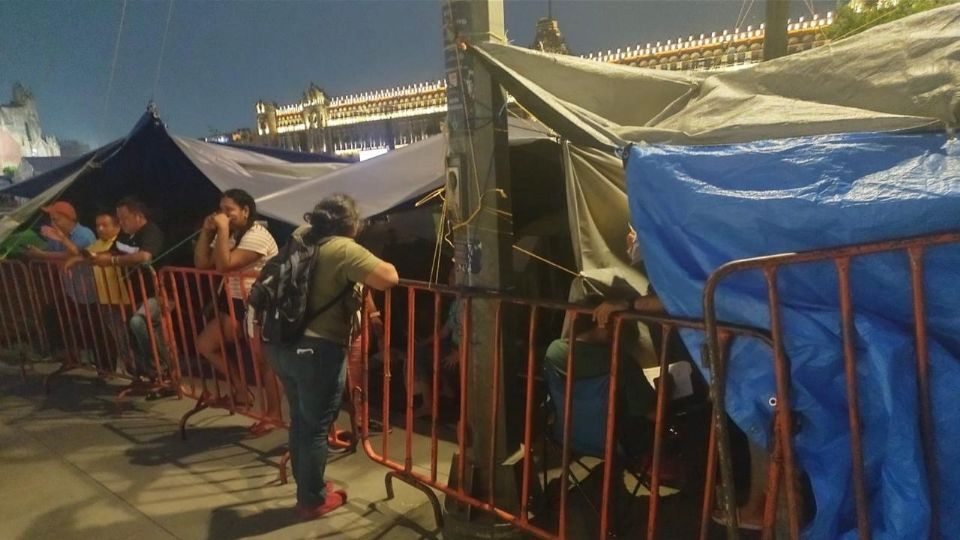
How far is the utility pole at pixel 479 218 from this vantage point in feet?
10.1

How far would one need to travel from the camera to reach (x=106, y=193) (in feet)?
23.2

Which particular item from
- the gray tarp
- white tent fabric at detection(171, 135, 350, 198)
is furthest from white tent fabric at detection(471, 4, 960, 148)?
white tent fabric at detection(171, 135, 350, 198)

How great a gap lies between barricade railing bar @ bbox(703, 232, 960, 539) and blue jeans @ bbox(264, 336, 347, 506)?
2110 millimetres

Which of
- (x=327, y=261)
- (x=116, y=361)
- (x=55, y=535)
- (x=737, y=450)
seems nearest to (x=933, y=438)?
(x=737, y=450)

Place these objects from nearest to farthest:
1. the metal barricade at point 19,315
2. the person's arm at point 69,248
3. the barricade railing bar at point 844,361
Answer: the barricade railing bar at point 844,361
the person's arm at point 69,248
the metal barricade at point 19,315

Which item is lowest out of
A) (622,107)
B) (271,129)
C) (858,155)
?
(858,155)

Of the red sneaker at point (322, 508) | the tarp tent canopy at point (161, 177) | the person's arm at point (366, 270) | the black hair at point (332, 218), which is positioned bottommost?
the red sneaker at point (322, 508)

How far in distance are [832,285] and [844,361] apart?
0.26 metres

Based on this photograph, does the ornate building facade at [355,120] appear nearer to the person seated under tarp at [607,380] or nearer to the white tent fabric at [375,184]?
the white tent fabric at [375,184]

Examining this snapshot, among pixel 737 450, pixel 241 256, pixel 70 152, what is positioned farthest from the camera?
pixel 70 152

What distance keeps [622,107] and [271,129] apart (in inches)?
701

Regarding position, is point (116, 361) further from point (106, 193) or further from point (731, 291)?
point (731, 291)

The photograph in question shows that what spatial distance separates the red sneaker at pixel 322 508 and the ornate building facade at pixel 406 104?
766 cm

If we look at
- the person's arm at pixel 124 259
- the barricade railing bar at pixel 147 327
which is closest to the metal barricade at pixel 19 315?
the barricade railing bar at pixel 147 327
